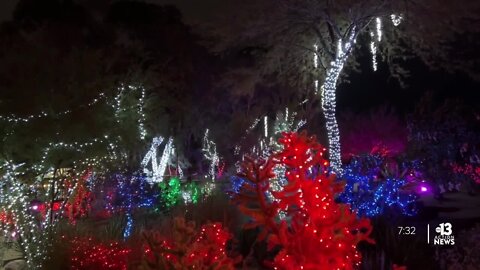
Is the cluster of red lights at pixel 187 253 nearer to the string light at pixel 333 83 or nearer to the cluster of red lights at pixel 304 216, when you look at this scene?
the cluster of red lights at pixel 304 216

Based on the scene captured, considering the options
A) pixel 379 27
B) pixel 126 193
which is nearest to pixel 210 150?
pixel 379 27

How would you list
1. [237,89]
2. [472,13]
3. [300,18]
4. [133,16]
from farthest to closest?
[133,16] < [237,89] < [300,18] < [472,13]

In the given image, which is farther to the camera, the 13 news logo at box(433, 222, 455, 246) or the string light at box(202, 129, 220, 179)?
the string light at box(202, 129, 220, 179)

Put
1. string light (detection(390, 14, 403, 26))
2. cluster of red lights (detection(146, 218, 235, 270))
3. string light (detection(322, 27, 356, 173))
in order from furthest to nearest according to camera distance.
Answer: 1. string light (detection(322, 27, 356, 173))
2. string light (detection(390, 14, 403, 26))
3. cluster of red lights (detection(146, 218, 235, 270))

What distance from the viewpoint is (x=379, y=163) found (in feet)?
46.1

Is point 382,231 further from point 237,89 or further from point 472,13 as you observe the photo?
point 237,89

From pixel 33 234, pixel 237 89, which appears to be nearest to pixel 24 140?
pixel 33 234

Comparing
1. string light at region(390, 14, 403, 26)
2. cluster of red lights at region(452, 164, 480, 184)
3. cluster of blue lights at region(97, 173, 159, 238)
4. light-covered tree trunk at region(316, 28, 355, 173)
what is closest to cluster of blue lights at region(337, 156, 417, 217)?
light-covered tree trunk at region(316, 28, 355, 173)

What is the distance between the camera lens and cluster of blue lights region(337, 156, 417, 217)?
1295cm

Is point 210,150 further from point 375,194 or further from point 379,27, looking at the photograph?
point 375,194

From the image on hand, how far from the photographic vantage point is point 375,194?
13031 millimetres

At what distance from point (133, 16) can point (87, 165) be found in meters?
15.7

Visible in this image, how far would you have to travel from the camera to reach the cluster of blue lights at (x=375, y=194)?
1295cm

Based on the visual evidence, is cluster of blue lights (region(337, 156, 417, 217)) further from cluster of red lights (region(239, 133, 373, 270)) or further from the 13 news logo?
cluster of red lights (region(239, 133, 373, 270))
